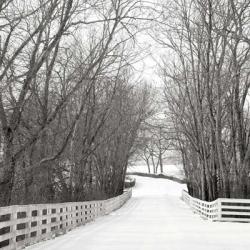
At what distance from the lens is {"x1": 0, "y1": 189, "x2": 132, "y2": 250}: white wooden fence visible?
30.8 feet

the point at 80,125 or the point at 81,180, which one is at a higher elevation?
the point at 80,125

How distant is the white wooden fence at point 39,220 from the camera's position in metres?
9.40

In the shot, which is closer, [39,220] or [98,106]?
[39,220]

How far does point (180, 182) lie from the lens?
88.2 metres

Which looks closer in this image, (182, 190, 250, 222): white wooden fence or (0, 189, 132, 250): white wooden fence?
(0, 189, 132, 250): white wooden fence

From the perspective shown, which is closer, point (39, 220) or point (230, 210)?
point (39, 220)

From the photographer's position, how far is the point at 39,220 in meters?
11.8

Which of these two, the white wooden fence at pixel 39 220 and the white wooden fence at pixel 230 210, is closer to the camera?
the white wooden fence at pixel 39 220

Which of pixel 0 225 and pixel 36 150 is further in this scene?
pixel 36 150

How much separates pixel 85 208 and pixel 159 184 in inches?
2478

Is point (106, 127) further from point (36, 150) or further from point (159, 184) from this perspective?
point (159, 184)

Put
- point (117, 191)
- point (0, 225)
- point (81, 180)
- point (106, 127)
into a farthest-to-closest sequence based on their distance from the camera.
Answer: point (117, 191) < point (106, 127) < point (81, 180) < point (0, 225)

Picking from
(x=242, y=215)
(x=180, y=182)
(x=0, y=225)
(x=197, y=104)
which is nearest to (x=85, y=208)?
(x=242, y=215)

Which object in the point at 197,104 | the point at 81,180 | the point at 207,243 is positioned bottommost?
the point at 207,243
